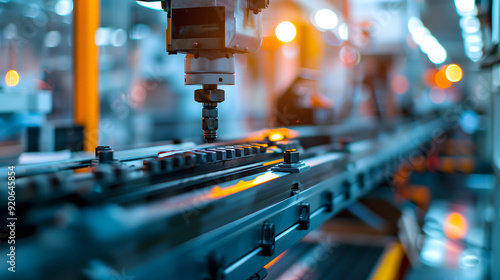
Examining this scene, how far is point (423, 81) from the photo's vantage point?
772cm

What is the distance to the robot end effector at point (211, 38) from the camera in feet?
2.60

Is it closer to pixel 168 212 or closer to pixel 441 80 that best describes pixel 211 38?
pixel 168 212

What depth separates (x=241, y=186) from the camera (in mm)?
736

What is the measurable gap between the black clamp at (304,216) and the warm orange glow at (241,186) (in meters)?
0.14

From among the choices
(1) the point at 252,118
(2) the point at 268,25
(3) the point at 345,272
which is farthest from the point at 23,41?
(1) the point at 252,118

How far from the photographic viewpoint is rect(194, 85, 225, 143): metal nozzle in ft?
2.80

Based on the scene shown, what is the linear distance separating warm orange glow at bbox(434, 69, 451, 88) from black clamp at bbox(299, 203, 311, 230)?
8.71m

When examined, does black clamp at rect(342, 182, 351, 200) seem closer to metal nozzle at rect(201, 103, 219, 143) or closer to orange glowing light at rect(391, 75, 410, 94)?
metal nozzle at rect(201, 103, 219, 143)

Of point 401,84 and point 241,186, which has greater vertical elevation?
point 401,84

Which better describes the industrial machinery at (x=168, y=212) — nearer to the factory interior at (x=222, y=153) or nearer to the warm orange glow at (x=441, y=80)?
the factory interior at (x=222, y=153)

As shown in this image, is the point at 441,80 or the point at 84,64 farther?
the point at 441,80

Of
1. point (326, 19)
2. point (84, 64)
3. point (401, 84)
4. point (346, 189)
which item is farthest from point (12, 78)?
point (401, 84)

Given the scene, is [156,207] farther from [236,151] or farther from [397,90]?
[397,90]

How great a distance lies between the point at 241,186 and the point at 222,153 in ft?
0.30
